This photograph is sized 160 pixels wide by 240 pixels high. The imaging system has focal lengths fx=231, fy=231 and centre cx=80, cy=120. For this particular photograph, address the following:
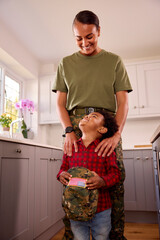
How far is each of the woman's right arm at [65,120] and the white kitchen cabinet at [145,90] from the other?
225 cm

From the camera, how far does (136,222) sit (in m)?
3.02

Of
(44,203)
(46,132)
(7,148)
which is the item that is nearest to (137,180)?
(44,203)

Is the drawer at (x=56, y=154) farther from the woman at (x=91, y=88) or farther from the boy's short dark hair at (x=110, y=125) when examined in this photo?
the boy's short dark hair at (x=110, y=125)

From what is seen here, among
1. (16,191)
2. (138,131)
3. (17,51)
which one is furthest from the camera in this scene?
(138,131)

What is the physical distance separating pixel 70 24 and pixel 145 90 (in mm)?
1483

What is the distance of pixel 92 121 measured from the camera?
1212 mm

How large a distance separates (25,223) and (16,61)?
2187 millimetres

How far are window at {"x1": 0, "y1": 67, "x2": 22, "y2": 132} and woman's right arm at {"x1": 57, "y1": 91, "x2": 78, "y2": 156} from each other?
193 cm

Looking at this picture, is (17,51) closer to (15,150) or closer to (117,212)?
(15,150)

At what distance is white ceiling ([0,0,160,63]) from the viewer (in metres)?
2.57

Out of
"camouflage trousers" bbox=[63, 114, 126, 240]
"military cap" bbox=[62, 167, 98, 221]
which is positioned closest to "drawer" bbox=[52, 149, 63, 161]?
"camouflage trousers" bbox=[63, 114, 126, 240]

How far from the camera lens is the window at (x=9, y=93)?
3209 mm

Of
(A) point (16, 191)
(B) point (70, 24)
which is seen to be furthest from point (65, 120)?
(B) point (70, 24)

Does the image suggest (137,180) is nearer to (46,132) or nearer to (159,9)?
(46,132)
